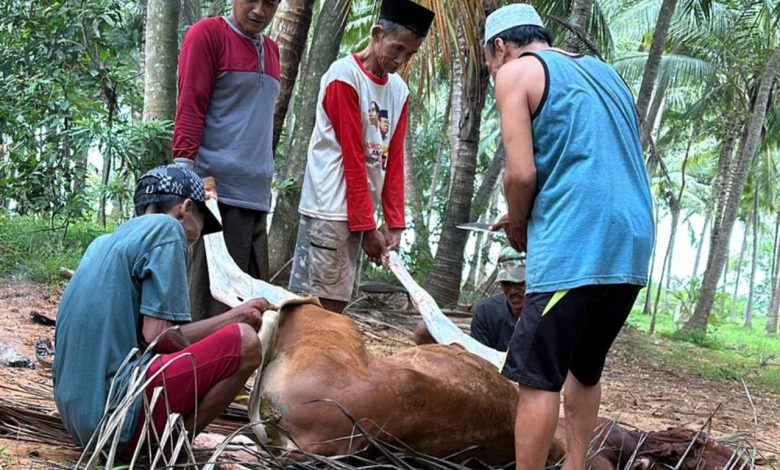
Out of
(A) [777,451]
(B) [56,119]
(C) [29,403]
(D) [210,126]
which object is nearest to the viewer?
(C) [29,403]

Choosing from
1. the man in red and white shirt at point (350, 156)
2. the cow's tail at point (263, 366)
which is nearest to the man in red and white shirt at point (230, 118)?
the man in red and white shirt at point (350, 156)

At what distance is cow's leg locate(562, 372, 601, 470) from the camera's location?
10.0 ft

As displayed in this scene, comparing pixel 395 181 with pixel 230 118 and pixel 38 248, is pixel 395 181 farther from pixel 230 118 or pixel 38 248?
pixel 38 248

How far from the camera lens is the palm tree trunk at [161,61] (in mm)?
7387

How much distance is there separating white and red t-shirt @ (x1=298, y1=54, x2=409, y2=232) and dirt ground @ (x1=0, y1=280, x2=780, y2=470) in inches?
63.9

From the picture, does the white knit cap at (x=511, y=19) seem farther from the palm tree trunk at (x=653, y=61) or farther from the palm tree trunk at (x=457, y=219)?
the palm tree trunk at (x=653, y=61)

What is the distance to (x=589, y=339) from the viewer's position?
10.0ft

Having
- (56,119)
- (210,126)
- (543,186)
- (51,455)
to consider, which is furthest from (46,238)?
(543,186)

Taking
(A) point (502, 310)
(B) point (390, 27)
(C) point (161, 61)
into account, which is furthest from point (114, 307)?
(C) point (161, 61)

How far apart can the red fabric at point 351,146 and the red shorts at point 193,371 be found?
1418 mm

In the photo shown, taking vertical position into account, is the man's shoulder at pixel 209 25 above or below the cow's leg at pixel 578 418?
above

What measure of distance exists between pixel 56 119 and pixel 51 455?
5392 mm

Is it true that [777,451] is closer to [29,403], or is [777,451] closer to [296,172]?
[29,403]

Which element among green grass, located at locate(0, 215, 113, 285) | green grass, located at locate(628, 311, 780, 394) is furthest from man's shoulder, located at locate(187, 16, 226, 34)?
green grass, located at locate(628, 311, 780, 394)
